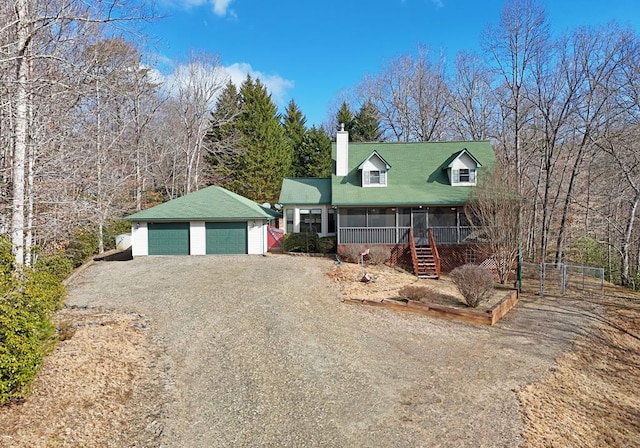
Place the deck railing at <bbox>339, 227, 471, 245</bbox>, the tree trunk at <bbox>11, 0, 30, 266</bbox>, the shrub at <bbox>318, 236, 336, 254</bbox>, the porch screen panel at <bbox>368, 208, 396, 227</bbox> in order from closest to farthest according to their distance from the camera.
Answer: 1. the tree trunk at <bbox>11, 0, 30, 266</bbox>
2. the deck railing at <bbox>339, 227, 471, 245</bbox>
3. the porch screen panel at <bbox>368, 208, 396, 227</bbox>
4. the shrub at <bbox>318, 236, 336, 254</bbox>

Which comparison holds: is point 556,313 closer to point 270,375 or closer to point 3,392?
point 270,375

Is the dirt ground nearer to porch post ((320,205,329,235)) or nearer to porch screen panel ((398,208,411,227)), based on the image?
porch screen panel ((398,208,411,227))

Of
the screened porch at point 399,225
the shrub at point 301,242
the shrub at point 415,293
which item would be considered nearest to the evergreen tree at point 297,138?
the shrub at point 301,242

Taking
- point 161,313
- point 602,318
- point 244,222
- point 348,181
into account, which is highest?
point 348,181

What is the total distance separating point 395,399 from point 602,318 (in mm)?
9624

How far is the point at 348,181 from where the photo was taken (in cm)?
2127

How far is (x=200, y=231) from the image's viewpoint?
2019 centimetres

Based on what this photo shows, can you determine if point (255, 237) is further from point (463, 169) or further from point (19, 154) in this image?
point (19, 154)

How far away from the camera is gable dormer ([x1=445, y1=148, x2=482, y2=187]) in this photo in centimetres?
2012

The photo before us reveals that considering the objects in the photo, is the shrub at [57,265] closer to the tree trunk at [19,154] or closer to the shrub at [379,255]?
the tree trunk at [19,154]

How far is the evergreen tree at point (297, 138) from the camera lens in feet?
121

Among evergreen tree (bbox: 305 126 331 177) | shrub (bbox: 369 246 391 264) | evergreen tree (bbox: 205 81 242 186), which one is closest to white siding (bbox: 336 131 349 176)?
shrub (bbox: 369 246 391 264)

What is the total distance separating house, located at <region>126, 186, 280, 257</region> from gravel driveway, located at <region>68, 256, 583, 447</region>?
698 centimetres

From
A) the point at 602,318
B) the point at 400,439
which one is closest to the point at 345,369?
the point at 400,439
